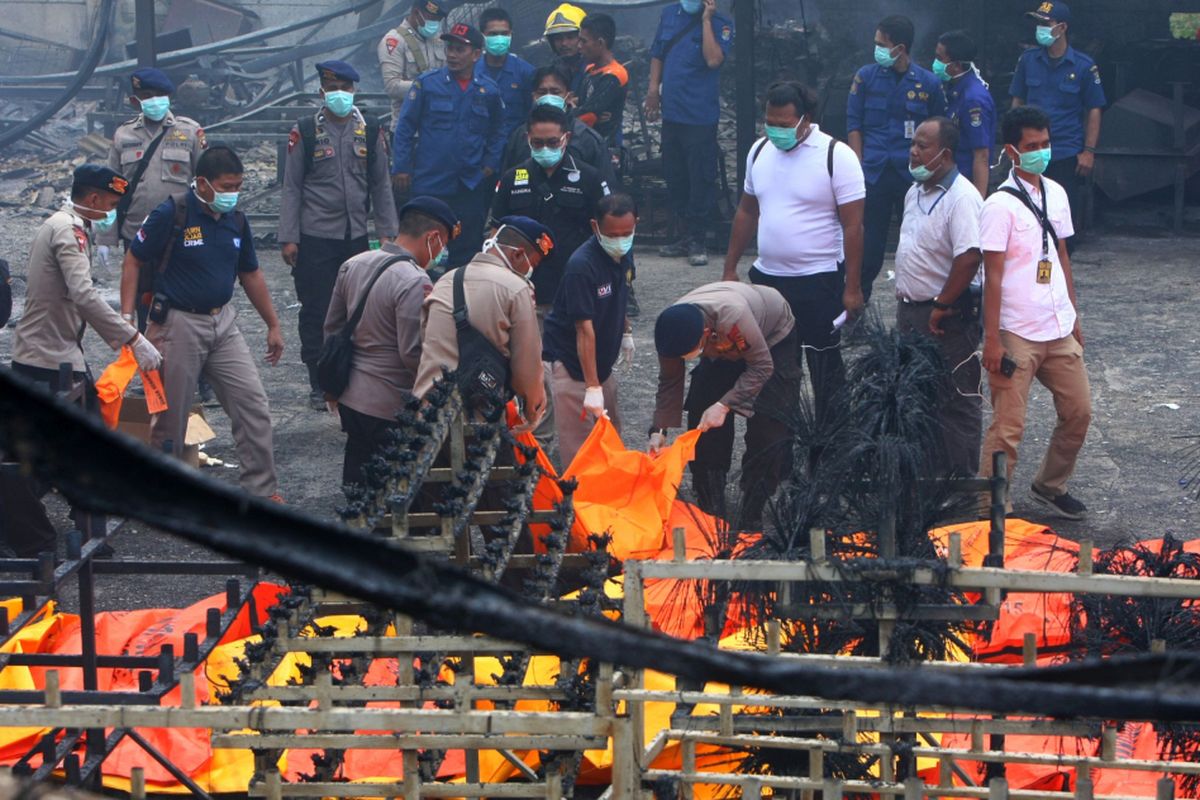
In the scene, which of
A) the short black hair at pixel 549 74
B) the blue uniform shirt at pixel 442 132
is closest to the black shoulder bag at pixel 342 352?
the short black hair at pixel 549 74

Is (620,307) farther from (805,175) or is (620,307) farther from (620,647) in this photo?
(620,647)

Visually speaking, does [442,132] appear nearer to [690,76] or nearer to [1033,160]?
[690,76]

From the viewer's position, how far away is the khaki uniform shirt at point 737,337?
19.8 ft

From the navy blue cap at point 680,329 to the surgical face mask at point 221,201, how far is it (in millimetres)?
2168

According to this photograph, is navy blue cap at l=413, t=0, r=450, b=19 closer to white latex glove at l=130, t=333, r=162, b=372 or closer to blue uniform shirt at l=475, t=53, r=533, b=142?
blue uniform shirt at l=475, t=53, r=533, b=142

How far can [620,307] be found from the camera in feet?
21.6

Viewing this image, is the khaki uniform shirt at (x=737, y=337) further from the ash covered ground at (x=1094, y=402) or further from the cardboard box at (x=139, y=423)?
the cardboard box at (x=139, y=423)

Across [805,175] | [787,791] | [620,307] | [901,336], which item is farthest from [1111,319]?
[787,791]

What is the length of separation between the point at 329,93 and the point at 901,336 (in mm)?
4130

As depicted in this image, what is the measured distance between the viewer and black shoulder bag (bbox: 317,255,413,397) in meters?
6.02

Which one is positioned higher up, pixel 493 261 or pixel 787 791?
pixel 493 261

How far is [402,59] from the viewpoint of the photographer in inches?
446

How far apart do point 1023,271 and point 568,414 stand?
2109 mm

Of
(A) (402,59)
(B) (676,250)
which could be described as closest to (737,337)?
(B) (676,250)
